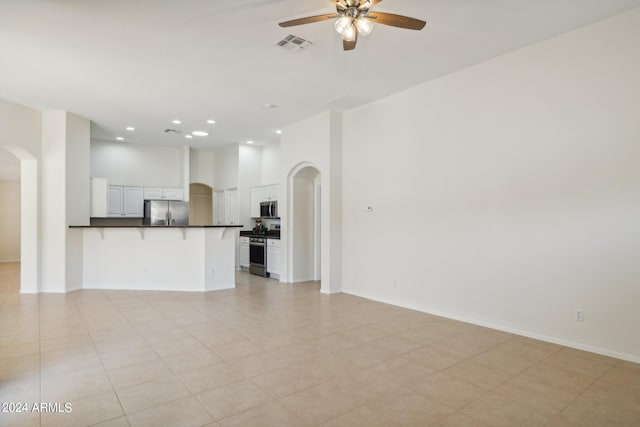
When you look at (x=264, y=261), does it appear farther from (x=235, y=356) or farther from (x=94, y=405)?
(x=94, y=405)

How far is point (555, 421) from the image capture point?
237cm

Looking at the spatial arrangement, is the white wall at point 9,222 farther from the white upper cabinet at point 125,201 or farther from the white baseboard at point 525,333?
the white baseboard at point 525,333

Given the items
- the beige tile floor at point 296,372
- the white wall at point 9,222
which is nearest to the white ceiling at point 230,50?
the beige tile floor at point 296,372

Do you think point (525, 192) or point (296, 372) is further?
point (525, 192)

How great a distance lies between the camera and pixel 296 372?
309 cm

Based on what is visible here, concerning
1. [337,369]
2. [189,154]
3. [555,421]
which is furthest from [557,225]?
[189,154]

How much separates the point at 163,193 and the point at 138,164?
93 cm

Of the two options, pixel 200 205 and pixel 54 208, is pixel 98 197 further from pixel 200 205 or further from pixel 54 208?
pixel 200 205

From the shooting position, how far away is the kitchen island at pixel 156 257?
6531 millimetres

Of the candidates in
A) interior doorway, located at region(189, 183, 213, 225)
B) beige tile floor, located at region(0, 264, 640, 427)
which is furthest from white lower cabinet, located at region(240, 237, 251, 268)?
beige tile floor, located at region(0, 264, 640, 427)

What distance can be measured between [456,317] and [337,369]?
2.24 m

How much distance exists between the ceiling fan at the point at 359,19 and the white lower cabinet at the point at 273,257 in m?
5.31

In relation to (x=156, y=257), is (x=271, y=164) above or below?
above

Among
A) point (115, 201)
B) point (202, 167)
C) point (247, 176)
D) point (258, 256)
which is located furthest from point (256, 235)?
point (115, 201)
